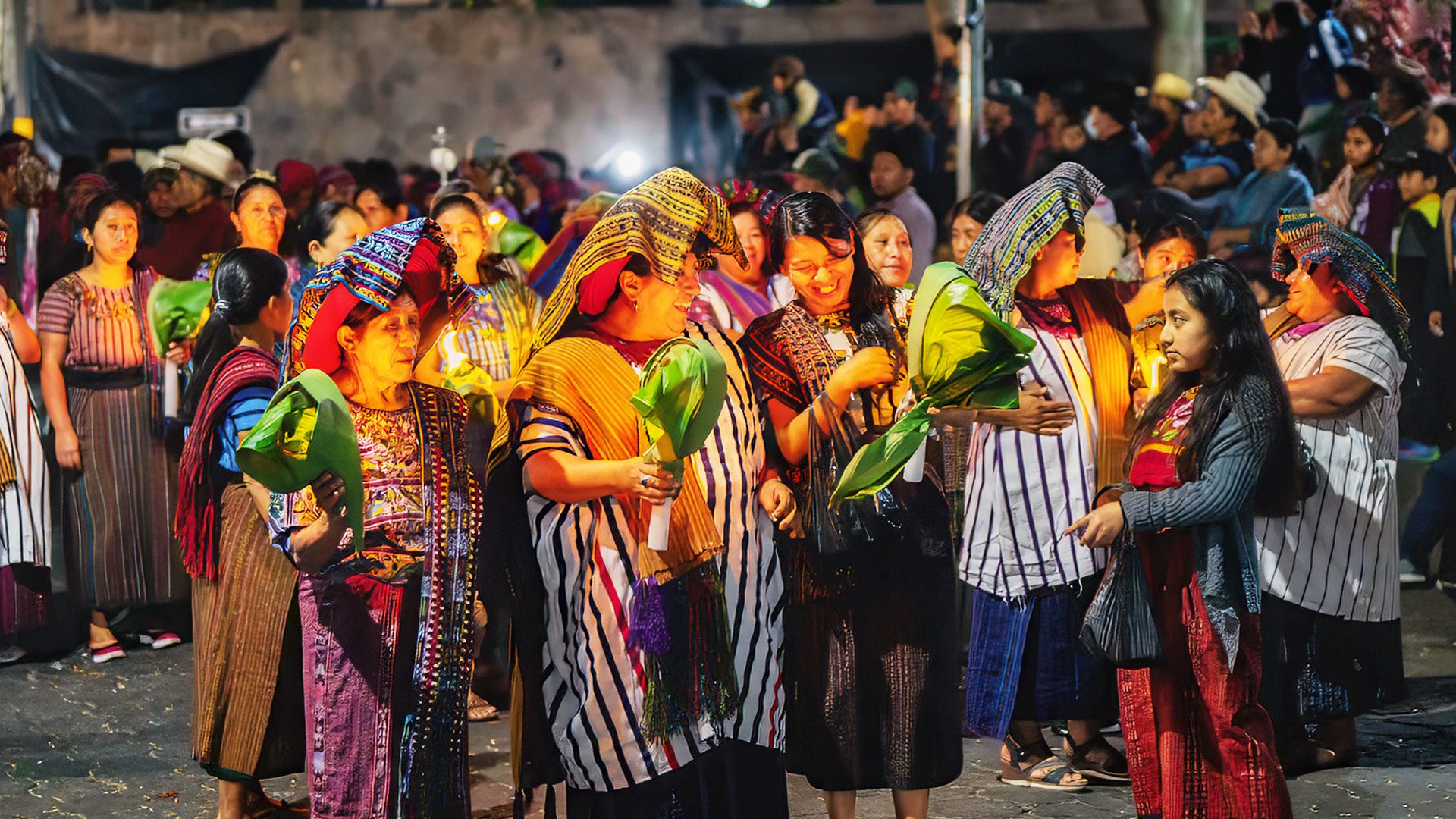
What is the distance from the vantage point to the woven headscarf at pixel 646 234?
418cm

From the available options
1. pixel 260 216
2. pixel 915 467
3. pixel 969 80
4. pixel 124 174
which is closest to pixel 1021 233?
pixel 915 467

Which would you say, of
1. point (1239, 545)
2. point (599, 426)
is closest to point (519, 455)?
point (599, 426)

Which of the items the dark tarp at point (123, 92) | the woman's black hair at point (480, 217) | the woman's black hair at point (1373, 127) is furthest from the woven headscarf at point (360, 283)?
the dark tarp at point (123, 92)

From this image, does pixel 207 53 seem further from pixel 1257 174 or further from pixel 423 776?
pixel 423 776

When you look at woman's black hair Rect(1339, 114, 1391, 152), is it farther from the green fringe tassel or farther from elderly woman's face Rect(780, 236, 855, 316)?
the green fringe tassel

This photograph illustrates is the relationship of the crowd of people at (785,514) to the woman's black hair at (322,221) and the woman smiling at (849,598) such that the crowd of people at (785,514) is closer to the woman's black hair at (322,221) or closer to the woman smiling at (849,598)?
the woman smiling at (849,598)

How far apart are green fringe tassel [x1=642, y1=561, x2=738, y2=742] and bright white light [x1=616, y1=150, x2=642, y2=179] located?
452 inches

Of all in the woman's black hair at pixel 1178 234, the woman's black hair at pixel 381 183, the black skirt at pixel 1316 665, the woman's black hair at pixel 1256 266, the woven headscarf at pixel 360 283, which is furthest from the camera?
the woman's black hair at pixel 381 183

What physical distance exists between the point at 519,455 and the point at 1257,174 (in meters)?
6.60

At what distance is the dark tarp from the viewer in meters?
16.0

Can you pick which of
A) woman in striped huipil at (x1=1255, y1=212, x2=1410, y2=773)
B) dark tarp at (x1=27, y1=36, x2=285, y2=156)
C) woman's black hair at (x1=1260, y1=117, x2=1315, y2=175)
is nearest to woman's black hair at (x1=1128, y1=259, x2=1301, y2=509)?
woman in striped huipil at (x1=1255, y1=212, x2=1410, y2=773)

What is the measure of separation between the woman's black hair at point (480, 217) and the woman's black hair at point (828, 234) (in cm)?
227

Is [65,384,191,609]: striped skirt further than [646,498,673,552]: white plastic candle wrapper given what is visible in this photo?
Yes

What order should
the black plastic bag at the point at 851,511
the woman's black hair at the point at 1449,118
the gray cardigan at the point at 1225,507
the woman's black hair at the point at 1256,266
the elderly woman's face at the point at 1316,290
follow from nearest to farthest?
the gray cardigan at the point at 1225,507
the black plastic bag at the point at 851,511
the elderly woman's face at the point at 1316,290
the woman's black hair at the point at 1256,266
the woman's black hair at the point at 1449,118
